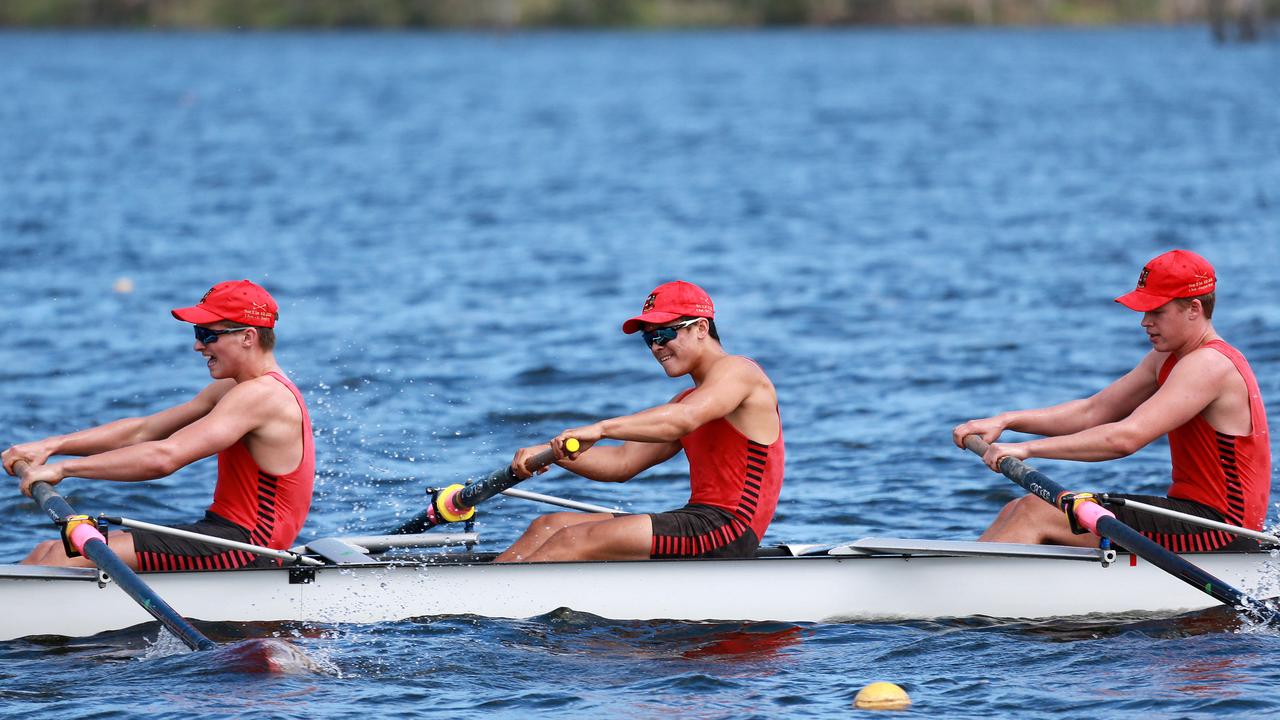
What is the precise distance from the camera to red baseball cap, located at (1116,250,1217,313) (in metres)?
9.63

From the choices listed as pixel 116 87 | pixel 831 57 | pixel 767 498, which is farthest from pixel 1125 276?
pixel 831 57

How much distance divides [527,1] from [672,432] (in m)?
129

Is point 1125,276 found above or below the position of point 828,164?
below

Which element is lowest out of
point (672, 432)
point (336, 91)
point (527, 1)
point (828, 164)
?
point (672, 432)

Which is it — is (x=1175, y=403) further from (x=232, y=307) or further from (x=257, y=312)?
(x=232, y=307)

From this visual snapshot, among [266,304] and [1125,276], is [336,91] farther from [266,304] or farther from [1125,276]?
[266,304]

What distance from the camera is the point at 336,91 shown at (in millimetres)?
75062

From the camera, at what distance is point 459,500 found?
1059cm

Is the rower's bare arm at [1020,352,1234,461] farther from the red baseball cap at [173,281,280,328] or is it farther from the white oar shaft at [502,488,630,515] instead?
the red baseball cap at [173,281,280,328]

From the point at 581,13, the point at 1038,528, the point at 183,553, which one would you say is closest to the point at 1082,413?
the point at 1038,528

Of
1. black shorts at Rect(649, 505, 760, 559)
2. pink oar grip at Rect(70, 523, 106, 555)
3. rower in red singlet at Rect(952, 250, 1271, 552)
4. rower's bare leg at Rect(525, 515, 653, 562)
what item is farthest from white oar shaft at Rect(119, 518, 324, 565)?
rower in red singlet at Rect(952, 250, 1271, 552)

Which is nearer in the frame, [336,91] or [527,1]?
[336,91]

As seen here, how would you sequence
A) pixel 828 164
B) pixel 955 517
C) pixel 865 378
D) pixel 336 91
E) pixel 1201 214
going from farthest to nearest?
pixel 336 91 → pixel 828 164 → pixel 1201 214 → pixel 865 378 → pixel 955 517

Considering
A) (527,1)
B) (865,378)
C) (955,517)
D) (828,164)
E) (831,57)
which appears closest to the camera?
(955,517)
